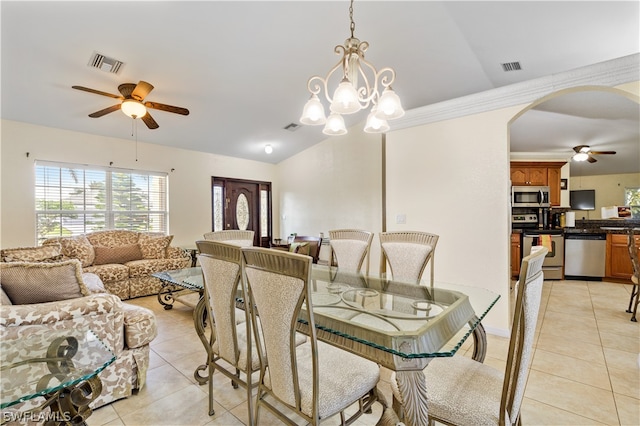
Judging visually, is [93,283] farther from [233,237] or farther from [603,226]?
[603,226]

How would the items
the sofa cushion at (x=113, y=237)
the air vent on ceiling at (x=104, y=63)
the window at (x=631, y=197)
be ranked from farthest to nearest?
the window at (x=631, y=197), the sofa cushion at (x=113, y=237), the air vent on ceiling at (x=104, y=63)

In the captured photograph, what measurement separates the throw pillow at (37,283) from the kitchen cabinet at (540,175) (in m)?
6.75

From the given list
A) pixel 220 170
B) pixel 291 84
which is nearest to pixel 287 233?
pixel 220 170

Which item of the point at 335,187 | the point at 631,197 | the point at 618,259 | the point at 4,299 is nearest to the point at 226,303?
the point at 4,299

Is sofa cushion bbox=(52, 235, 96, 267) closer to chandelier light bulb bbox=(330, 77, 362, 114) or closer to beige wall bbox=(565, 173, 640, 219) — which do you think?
chandelier light bulb bbox=(330, 77, 362, 114)

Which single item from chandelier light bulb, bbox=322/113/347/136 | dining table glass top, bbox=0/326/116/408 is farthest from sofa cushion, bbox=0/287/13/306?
chandelier light bulb, bbox=322/113/347/136

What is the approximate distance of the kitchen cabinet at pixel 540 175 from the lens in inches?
220

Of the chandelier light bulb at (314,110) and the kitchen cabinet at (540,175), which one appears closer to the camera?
the chandelier light bulb at (314,110)

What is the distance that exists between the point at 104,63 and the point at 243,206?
3862 millimetres

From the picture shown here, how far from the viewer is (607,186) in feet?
21.4

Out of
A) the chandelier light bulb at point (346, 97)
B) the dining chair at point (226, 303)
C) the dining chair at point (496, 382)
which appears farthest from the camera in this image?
the chandelier light bulb at point (346, 97)

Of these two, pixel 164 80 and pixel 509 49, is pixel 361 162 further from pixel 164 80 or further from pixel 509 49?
pixel 164 80

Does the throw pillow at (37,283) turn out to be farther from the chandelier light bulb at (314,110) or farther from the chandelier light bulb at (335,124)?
the chandelier light bulb at (335,124)

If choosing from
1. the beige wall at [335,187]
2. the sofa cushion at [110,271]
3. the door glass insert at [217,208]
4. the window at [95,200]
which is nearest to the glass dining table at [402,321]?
the sofa cushion at [110,271]
